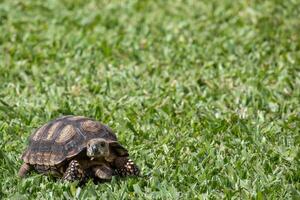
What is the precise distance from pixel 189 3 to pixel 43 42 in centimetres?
221

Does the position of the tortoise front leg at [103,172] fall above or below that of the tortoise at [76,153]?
below

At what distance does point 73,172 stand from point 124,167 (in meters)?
0.39

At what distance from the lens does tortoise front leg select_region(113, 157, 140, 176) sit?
583 centimetres

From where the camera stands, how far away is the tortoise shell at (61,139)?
5.69 m

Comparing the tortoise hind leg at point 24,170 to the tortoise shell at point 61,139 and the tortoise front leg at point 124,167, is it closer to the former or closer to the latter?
the tortoise shell at point 61,139

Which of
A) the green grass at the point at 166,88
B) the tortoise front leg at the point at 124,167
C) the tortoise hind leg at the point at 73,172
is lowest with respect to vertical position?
the green grass at the point at 166,88

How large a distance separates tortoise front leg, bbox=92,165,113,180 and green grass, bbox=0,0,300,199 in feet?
0.24

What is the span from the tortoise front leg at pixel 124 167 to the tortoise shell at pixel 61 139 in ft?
0.53

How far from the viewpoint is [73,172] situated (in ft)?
18.5

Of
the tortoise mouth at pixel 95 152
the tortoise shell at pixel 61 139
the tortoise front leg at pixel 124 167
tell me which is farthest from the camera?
the tortoise front leg at pixel 124 167

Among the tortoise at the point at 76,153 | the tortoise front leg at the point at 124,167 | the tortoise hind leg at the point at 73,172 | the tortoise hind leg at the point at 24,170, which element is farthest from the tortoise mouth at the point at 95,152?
the tortoise hind leg at the point at 24,170

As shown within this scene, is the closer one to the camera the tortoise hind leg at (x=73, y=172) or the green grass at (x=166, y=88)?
the tortoise hind leg at (x=73, y=172)

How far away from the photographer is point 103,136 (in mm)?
5797

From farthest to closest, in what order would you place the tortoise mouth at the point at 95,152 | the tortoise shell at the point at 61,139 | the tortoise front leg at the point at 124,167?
1. the tortoise front leg at the point at 124,167
2. the tortoise shell at the point at 61,139
3. the tortoise mouth at the point at 95,152
